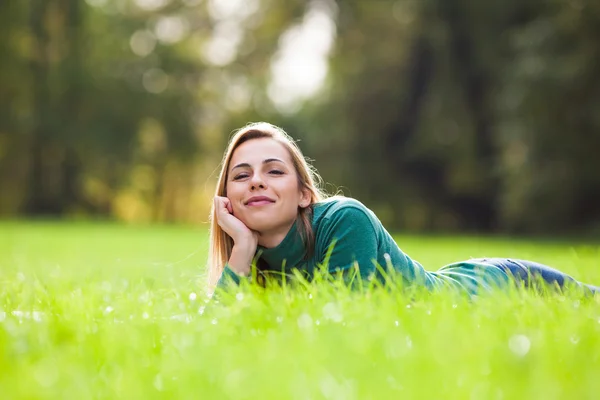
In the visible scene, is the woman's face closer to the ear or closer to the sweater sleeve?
the ear

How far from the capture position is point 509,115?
19.8 meters

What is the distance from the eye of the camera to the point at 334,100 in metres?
26.6

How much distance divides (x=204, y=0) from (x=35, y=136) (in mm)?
11036

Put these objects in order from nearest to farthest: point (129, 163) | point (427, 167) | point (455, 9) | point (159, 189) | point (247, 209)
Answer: point (247, 209) → point (455, 9) → point (427, 167) → point (129, 163) → point (159, 189)

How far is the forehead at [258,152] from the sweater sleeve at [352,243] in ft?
1.54

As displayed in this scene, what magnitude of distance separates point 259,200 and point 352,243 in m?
0.51

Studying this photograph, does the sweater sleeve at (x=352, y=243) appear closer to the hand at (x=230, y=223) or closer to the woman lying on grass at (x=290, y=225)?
the woman lying on grass at (x=290, y=225)

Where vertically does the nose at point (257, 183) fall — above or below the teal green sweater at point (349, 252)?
above

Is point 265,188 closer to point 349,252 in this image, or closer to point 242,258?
point 242,258

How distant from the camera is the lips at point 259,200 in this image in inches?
129

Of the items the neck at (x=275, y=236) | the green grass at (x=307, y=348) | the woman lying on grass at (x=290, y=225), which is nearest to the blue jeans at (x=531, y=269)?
the woman lying on grass at (x=290, y=225)

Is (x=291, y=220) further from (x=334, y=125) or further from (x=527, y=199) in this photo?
(x=334, y=125)

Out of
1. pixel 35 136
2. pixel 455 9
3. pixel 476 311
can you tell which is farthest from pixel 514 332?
pixel 35 136

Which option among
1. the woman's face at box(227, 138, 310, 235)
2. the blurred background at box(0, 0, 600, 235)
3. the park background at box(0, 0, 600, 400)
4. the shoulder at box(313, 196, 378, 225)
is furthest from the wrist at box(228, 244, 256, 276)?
the blurred background at box(0, 0, 600, 235)
